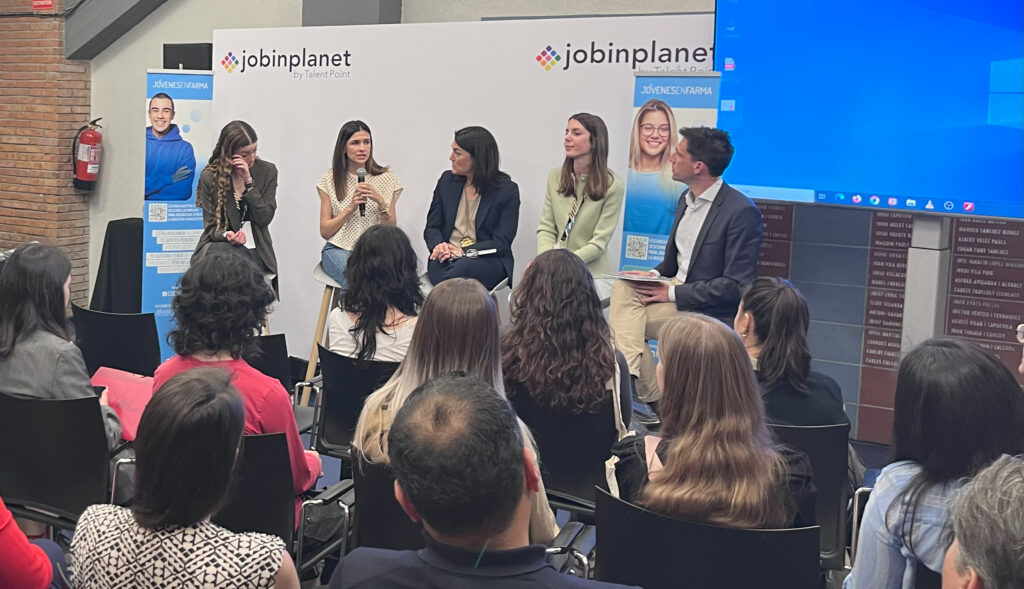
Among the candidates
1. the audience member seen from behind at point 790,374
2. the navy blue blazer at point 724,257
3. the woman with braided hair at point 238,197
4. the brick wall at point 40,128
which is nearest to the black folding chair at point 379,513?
the audience member seen from behind at point 790,374

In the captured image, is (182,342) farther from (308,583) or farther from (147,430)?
(147,430)

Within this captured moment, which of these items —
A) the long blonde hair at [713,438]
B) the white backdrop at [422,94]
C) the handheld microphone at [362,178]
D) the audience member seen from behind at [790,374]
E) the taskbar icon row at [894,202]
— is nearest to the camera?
the long blonde hair at [713,438]

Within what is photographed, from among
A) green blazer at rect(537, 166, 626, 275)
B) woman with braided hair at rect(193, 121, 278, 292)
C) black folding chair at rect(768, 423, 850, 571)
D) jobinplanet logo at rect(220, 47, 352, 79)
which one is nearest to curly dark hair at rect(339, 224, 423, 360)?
black folding chair at rect(768, 423, 850, 571)

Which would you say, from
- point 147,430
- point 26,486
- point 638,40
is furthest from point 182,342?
point 638,40

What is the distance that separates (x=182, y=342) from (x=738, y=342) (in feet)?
5.65

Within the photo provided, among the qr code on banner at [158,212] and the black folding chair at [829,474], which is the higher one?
the qr code on banner at [158,212]

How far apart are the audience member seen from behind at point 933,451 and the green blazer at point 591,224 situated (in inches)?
131

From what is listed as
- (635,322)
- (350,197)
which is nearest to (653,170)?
(635,322)

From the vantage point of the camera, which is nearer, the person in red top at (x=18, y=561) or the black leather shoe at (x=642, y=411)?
the person in red top at (x=18, y=561)

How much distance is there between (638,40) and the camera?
5410 mm

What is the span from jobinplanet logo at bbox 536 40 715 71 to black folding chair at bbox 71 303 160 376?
268cm

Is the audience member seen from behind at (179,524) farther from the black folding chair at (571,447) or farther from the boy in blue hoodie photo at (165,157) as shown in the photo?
the boy in blue hoodie photo at (165,157)

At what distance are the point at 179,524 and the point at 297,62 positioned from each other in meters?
5.17

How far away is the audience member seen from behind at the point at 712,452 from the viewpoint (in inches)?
81.6
